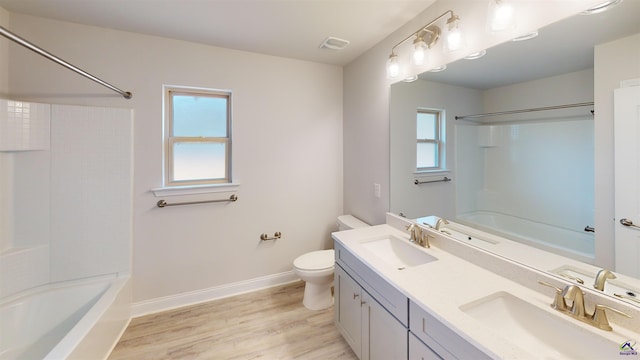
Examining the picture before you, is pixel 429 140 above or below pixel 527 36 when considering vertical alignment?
below

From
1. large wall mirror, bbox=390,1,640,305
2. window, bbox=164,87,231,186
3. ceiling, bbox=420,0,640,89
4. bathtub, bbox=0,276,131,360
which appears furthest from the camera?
window, bbox=164,87,231,186

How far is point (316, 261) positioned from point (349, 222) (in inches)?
21.9

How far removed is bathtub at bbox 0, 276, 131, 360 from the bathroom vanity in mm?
1623

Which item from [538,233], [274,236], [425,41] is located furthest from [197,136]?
[538,233]

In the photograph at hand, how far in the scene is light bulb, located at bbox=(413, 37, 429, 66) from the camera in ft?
5.50

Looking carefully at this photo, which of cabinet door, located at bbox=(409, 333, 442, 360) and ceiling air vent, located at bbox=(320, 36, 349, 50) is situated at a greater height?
ceiling air vent, located at bbox=(320, 36, 349, 50)

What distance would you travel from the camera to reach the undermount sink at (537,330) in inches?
32.5

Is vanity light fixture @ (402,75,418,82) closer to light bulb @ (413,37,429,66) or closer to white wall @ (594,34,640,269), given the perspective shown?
light bulb @ (413,37,429,66)

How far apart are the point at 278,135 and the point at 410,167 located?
4.53 ft

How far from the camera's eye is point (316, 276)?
7.04 feet

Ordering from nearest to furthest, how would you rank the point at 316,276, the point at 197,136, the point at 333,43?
1. the point at 316,276
2. the point at 333,43
3. the point at 197,136

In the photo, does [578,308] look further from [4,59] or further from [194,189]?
[4,59]

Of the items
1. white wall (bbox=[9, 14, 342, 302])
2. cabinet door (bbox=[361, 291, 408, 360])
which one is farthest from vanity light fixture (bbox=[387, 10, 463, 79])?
cabinet door (bbox=[361, 291, 408, 360])

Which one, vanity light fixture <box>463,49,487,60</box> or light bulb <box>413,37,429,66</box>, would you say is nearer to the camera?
vanity light fixture <box>463,49,487,60</box>
